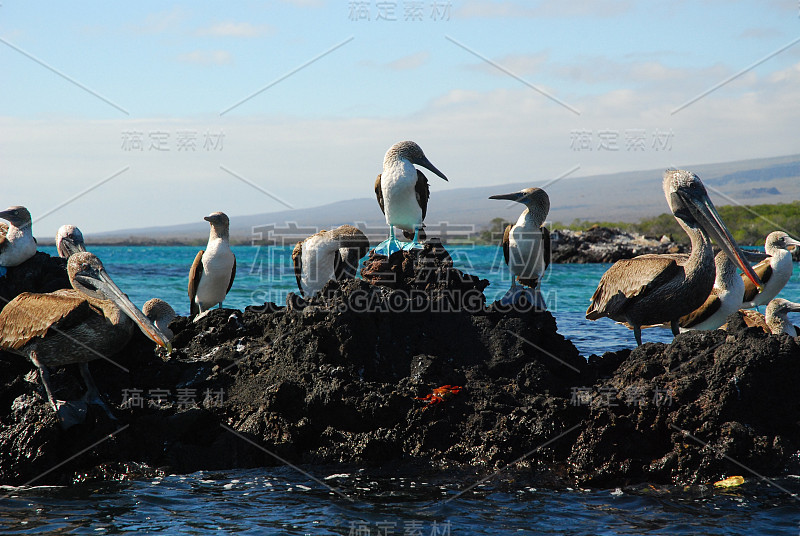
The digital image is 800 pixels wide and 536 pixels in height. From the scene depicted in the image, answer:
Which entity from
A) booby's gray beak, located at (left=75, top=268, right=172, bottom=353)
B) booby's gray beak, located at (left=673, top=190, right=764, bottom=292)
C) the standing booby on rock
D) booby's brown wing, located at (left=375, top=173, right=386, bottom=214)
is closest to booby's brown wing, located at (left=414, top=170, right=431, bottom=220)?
booby's brown wing, located at (left=375, top=173, right=386, bottom=214)

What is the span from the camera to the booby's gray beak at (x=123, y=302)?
625cm

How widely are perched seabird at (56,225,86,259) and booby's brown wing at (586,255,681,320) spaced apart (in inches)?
232

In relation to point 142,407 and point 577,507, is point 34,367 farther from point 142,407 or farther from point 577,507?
point 577,507

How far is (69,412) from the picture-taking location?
5.95 m

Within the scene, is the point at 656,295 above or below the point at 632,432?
above

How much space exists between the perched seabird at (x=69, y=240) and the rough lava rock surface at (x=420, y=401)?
2.70 m

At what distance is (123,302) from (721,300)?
6118 millimetres

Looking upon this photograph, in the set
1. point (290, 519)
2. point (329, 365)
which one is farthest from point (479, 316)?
point (290, 519)

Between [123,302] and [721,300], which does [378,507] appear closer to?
[123,302]

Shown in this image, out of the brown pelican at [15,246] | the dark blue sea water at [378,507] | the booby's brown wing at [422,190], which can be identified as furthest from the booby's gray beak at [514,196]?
the brown pelican at [15,246]

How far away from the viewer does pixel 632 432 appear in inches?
225

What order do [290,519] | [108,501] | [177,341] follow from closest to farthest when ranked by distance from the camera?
[290,519], [108,501], [177,341]

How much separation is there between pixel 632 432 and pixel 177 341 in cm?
444

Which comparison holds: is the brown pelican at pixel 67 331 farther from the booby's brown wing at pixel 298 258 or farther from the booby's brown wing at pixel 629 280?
the booby's brown wing at pixel 629 280
